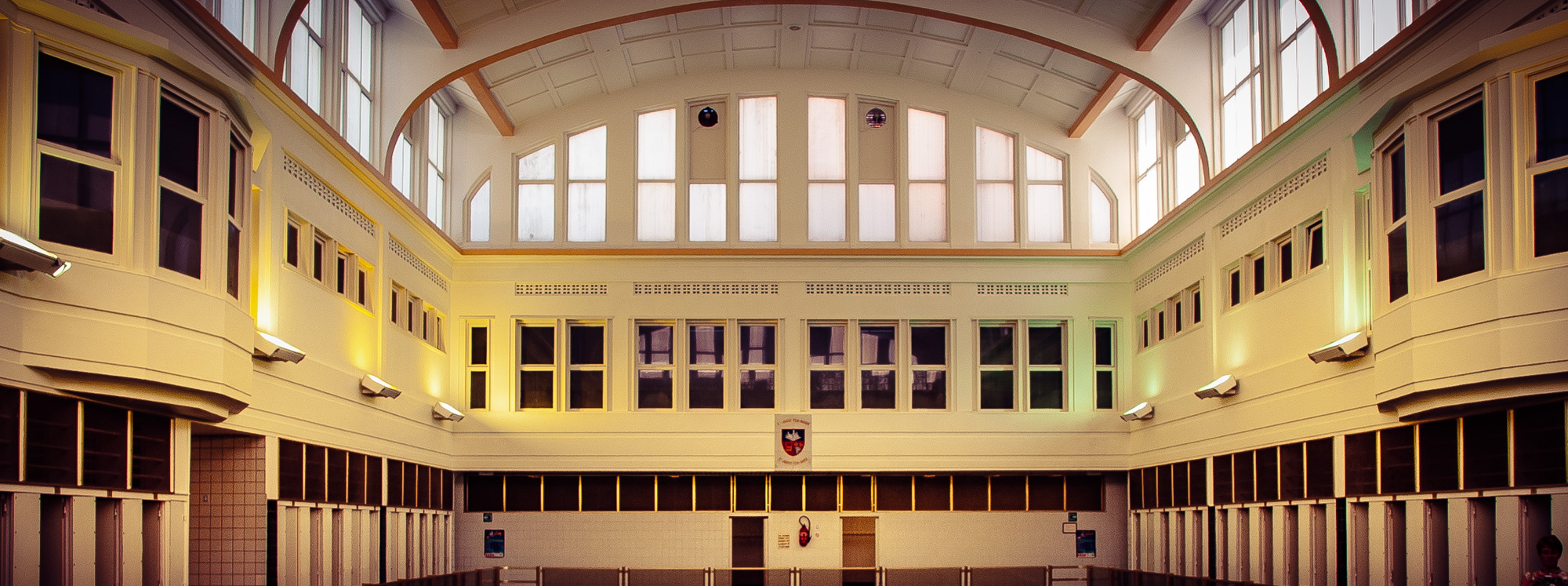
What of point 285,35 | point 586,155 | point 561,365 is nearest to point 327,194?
point 285,35

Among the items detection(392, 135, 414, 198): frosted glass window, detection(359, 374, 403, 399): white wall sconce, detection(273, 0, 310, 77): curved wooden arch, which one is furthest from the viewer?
detection(392, 135, 414, 198): frosted glass window

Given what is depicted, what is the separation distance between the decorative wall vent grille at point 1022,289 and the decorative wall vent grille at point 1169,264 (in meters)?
1.70

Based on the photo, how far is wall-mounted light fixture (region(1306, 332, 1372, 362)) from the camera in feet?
54.7

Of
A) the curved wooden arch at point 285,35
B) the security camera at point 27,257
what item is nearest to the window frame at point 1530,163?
the security camera at point 27,257

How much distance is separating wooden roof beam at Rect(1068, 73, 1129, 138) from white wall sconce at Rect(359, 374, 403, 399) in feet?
52.3

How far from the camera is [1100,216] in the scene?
2989cm

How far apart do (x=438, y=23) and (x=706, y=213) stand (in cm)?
881

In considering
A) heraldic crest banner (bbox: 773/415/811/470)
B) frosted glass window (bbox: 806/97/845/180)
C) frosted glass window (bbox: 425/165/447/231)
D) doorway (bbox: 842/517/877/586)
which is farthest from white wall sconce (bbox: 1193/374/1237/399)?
frosted glass window (bbox: 425/165/447/231)

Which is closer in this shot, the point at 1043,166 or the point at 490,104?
the point at 490,104

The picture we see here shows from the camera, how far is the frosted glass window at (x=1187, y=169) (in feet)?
84.5

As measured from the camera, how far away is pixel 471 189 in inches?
1168

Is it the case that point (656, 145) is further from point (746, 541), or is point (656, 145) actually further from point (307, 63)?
point (307, 63)

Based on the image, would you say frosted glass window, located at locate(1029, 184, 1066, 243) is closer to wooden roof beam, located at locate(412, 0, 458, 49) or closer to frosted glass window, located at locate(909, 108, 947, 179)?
frosted glass window, located at locate(909, 108, 947, 179)

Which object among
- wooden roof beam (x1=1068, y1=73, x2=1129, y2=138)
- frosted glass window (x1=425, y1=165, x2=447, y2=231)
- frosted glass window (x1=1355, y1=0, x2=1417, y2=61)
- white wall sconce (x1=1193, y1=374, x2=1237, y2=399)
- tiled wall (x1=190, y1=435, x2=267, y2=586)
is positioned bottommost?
tiled wall (x1=190, y1=435, x2=267, y2=586)
